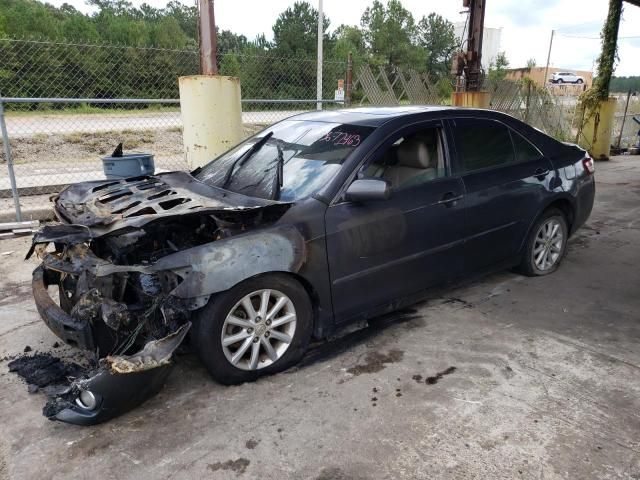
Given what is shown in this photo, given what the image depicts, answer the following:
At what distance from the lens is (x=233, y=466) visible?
94.4 inches

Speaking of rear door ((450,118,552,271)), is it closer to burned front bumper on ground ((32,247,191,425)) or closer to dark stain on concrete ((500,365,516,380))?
dark stain on concrete ((500,365,516,380))

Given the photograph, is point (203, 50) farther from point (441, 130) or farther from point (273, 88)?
point (273, 88)

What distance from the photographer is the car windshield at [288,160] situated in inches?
132

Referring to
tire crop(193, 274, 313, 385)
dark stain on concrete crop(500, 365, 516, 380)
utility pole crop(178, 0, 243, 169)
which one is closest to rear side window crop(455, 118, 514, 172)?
dark stain on concrete crop(500, 365, 516, 380)

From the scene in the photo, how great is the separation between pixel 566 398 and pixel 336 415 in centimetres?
135

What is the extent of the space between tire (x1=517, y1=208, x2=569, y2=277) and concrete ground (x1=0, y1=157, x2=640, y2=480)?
693mm

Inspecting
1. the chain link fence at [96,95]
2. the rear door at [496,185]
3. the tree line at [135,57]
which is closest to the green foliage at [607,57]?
the tree line at [135,57]

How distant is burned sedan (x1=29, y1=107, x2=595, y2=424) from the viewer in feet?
8.87

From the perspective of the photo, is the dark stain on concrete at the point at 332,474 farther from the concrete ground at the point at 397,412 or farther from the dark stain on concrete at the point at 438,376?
the dark stain on concrete at the point at 438,376

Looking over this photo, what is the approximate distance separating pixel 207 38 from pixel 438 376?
4993 mm

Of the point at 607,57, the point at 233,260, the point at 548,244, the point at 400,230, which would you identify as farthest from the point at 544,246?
the point at 607,57

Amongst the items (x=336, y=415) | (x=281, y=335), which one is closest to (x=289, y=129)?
(x=281, y=335)

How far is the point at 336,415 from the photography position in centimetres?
277

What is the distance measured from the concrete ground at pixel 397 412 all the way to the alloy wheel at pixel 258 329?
0.55 feet
